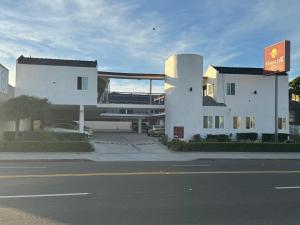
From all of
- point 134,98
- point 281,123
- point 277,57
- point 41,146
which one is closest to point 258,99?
point 281,123

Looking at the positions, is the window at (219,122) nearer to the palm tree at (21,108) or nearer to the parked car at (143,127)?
the parked car at (143,127)

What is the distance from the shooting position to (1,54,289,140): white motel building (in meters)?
38.1

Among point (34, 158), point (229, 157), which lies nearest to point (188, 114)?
point (229, 157)

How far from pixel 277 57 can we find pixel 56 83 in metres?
21.5

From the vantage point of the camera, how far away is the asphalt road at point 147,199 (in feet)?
27.1

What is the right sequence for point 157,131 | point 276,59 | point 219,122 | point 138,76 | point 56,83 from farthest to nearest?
1. point 157,131
2. point 219,122
3. point 138,76
4. point 276,59
5. point 56,83

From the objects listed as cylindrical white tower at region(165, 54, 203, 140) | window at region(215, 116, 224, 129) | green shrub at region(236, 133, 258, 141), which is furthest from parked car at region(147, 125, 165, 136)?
green shrub at region(236, 133, 258, 141)

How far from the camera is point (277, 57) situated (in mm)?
42500

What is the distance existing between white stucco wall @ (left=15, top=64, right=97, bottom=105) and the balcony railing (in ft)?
25.1

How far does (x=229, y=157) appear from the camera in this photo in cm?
2758

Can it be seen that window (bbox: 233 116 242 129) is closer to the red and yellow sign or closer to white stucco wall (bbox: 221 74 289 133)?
white stucco wall (bbox: 221 74 289 133)

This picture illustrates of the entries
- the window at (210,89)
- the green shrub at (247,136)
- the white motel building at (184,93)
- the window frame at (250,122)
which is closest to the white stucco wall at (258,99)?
the white motel building at (184,93)

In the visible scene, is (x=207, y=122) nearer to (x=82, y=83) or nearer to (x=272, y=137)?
(x=272, y=137)

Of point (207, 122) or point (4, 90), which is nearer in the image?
point (4, 90)
